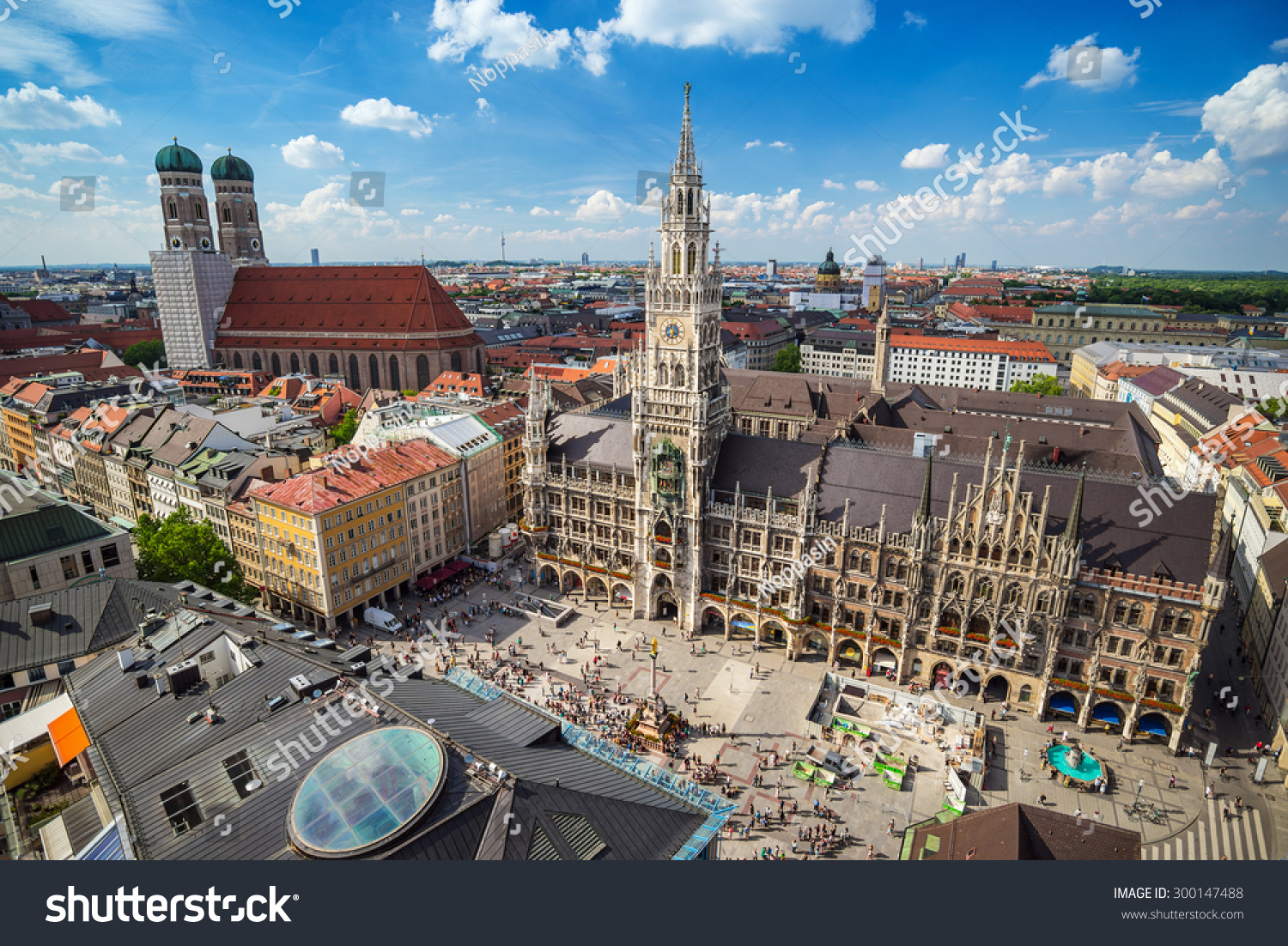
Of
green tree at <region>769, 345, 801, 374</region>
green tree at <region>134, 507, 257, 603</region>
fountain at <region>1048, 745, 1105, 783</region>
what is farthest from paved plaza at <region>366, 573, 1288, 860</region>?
green tree at <region>769, 345, 801, 374</region>

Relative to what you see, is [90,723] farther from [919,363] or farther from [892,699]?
[919,363]

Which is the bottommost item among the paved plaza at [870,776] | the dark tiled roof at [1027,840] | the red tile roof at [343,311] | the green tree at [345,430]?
the paved plaza at [870,776]

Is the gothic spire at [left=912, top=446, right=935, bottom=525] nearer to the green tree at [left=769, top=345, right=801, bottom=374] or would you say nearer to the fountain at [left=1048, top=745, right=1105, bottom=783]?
the fountain at [left=1048, top=745, right=1105, bottom=783]

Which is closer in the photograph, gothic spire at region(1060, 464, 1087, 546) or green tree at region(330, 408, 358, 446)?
gothic spire at region(1060, 464, 1087, 546)

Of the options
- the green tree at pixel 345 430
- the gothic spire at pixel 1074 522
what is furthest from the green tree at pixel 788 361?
the gothic spire at pixel 1074 522

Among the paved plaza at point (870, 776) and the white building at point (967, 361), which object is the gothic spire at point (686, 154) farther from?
the white building at point (967, 361)
